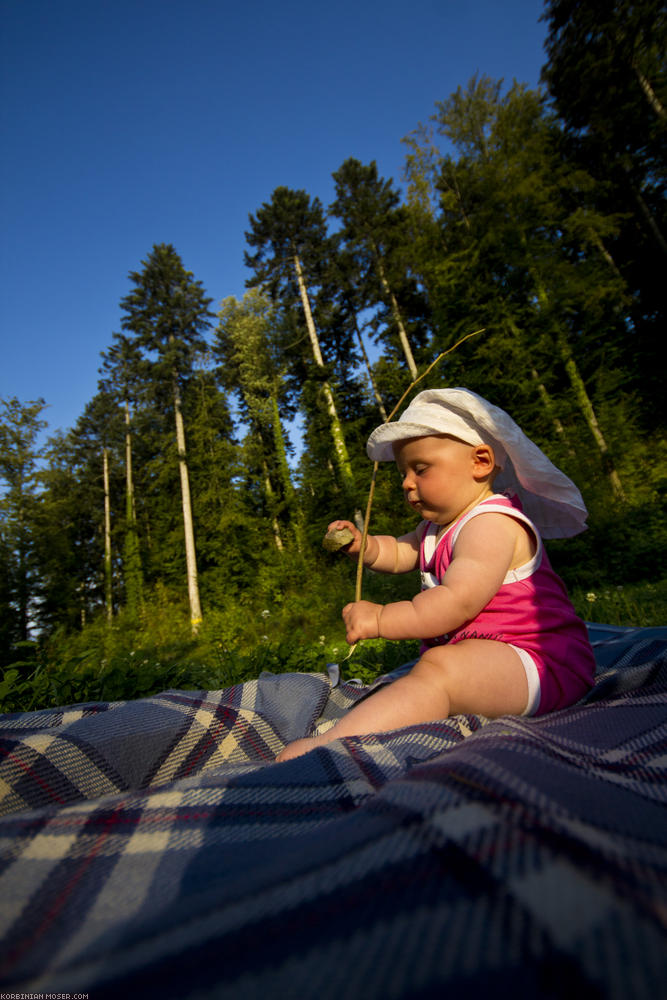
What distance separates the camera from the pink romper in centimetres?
139

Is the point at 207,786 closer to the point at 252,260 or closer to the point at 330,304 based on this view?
the point at 330,304

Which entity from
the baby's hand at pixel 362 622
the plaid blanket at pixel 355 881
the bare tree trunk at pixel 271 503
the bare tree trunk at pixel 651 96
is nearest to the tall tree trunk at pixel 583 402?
the bare tree trunk at pixel 651 96

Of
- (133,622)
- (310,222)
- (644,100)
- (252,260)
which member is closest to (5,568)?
(133,622)

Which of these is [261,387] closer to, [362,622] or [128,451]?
[128,451]

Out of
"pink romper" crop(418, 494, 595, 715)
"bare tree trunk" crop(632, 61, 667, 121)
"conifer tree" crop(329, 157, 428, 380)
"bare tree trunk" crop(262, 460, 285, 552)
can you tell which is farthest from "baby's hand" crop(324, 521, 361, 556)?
"conifer tree" crop(329, 157, 428, 380)

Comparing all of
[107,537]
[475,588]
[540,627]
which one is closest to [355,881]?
[475,588]

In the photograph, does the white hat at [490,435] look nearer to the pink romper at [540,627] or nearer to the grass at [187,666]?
the pink romper at [540,627]

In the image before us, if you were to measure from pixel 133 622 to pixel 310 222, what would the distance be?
1679cm

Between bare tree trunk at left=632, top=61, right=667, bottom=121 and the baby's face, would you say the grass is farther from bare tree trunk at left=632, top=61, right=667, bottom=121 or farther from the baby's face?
bare tree trunk at left=632, top=61, right=667, bottom=121

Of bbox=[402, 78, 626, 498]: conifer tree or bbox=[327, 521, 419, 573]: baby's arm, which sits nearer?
bbox=[327, 521, 419, 573]: baby's arm

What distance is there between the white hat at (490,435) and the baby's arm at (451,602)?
1.37ft

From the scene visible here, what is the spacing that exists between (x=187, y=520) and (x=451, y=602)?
15218 mm

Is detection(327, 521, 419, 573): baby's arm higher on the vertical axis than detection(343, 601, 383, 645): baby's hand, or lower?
higher

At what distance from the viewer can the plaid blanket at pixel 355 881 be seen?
13.4 inches
